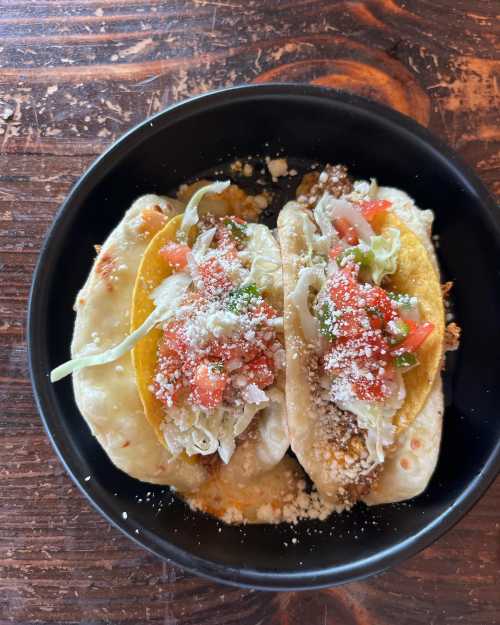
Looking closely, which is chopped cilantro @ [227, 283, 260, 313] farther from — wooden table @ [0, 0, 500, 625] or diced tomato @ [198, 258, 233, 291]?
wooden table @ [0, 0, 500, 625]

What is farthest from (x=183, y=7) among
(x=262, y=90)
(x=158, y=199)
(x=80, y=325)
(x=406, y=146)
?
(x=80, y=325)

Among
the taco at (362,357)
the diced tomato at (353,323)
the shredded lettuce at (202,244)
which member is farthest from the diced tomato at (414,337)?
the shredded lettuce at (202,244)

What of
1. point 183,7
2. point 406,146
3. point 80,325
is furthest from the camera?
point 183,7

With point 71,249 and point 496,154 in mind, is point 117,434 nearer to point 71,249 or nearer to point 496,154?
point 71,249

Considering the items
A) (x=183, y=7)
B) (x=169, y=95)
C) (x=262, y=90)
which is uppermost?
(x=183, y=7)

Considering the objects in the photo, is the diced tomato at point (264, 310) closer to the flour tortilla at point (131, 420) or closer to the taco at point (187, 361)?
the taco at point (187, 361)
